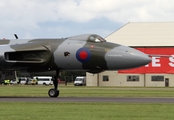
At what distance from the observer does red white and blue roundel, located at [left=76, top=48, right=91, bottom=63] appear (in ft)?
97.0

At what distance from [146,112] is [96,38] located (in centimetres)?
1296

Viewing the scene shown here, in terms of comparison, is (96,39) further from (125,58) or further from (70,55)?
(125,58)

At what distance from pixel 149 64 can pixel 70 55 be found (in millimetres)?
62794

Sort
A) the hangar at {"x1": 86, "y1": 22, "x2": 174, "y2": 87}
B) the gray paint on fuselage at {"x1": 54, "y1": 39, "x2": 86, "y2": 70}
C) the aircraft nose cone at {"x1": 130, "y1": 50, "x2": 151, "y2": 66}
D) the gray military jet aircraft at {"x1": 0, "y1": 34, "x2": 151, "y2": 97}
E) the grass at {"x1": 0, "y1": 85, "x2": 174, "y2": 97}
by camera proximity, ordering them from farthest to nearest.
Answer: the hangar at {"x1": 86, "y1": 22, "x2": 174, "y2": 87}, the grass at {"x1": 0, "y1": 85, "x2": 174, "y2": 97}, the gray paint on fuselage at {"x1": 54, "y1": 39, "x2": 86, "y2": 70}, the gray military jet aircraft at {"x1": 0, "y1": 34, "x2": 151, "y2": 97}, the aircraft nose cone at {"x1": 130, "y1": 50, "x2": 151, "y2": 66}

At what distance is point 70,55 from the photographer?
30.0m

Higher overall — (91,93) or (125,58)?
(125,58)

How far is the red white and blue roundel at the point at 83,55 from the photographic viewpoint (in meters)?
29.6

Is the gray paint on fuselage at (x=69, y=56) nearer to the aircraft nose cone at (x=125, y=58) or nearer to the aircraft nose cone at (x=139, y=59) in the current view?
the aircraft nose cone at (x=125, y=58)

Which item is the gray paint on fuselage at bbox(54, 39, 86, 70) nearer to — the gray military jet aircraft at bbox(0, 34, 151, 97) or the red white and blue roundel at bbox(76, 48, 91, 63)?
the gray military jet aircraft at bbox(0, 34, 151, 97)

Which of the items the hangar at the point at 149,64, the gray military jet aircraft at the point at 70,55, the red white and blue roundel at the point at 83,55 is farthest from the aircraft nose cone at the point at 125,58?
the hangar at the point at 149,64

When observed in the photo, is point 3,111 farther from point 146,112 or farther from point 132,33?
point 132,33

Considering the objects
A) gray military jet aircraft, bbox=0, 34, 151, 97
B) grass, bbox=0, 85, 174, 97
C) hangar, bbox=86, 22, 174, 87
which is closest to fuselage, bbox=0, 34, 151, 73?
gray military jet aircraft, bbox=0, 34, 151, 97

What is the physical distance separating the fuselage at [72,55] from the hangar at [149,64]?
60.4 m

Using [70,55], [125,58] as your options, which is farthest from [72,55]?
[125,58]
